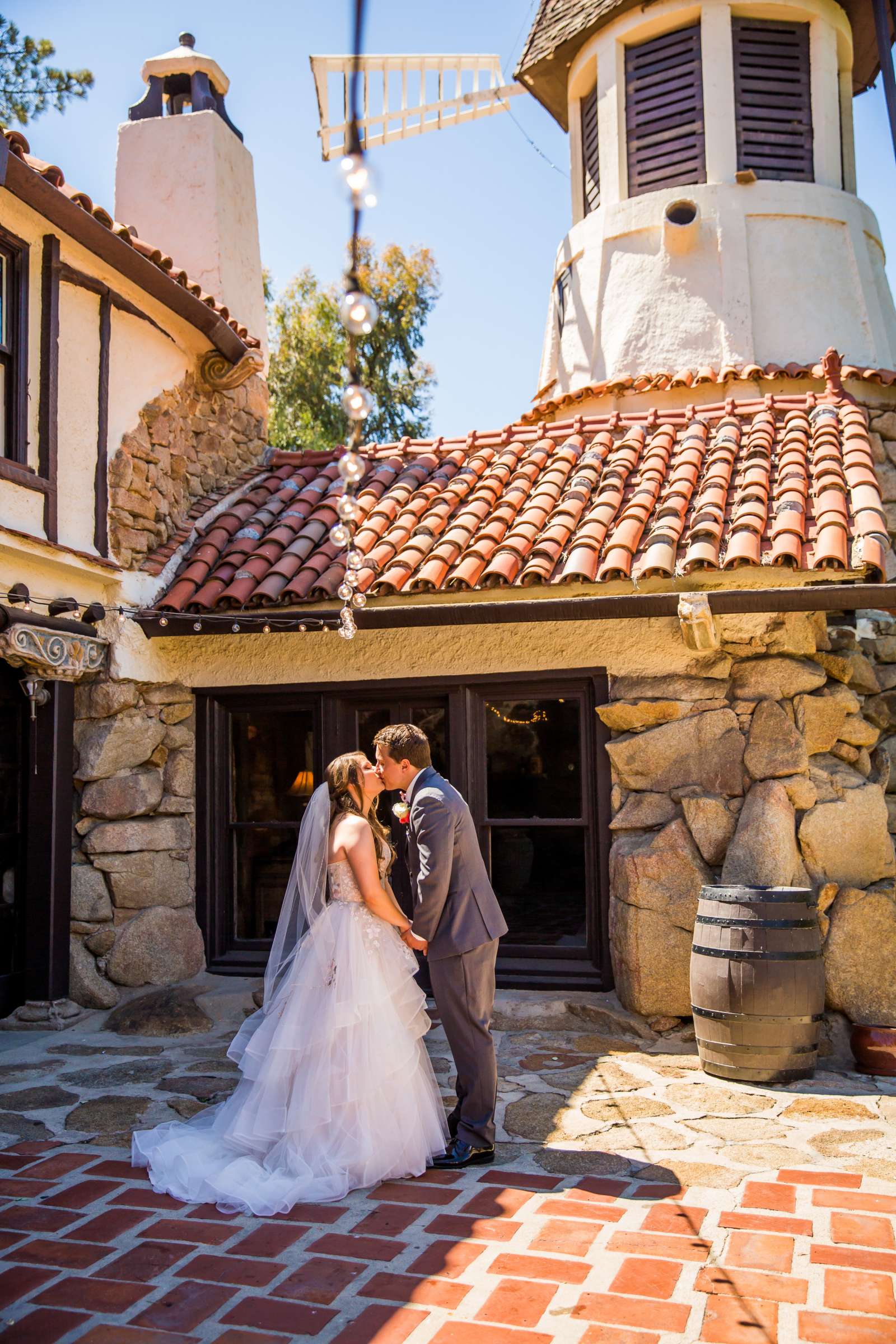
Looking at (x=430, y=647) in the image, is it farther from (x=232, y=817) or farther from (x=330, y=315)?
(x=330, y=315)

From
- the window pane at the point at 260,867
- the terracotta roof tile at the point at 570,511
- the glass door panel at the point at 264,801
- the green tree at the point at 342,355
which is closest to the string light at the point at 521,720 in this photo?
the terracotta roof tile at the point at 570,511

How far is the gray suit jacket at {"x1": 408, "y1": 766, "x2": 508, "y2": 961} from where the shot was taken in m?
4.16

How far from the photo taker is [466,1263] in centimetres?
320

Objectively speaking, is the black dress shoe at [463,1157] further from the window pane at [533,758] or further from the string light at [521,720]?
the string light at [521,720]

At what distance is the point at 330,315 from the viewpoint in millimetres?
22047

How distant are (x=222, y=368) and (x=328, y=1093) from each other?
5510mm

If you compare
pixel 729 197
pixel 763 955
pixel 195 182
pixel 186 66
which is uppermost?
pixel 186 66

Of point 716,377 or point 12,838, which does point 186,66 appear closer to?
point 716,377

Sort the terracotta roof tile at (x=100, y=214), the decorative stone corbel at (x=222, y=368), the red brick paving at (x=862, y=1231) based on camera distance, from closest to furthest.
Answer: the red brick paving at (x=862, y=1231), the terracotta roof tile at (x=100, y=214), the decorative stone corbel at (x=222, y=368)

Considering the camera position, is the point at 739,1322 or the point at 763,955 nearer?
the point at 739,1322

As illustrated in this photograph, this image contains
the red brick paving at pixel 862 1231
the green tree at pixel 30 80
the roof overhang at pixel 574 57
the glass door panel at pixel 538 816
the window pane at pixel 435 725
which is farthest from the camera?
the roof overhang at pixel 574 57

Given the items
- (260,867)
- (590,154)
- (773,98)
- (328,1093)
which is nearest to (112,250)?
(260,867)

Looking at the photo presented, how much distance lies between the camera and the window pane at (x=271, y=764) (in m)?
7.13

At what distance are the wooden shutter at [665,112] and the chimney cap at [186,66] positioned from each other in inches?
166
